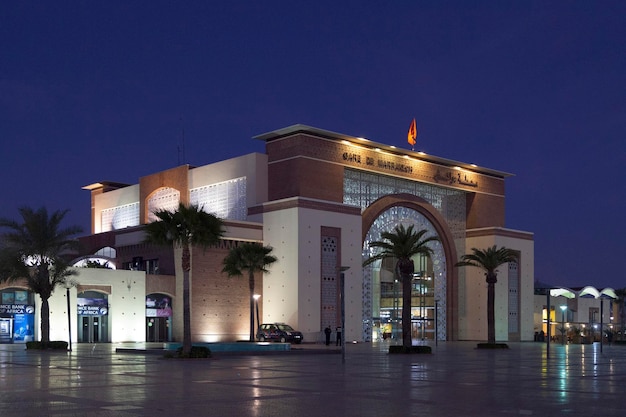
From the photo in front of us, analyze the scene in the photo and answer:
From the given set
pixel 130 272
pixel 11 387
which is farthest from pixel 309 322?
pixel 11 387

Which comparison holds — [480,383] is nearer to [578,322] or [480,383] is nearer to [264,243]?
[264,243]

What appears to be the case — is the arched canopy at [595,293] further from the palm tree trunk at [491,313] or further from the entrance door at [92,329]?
the entrance door at [92,329]

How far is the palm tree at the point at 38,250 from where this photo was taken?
45125 millimetres

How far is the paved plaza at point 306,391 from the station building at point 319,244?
1115 inches

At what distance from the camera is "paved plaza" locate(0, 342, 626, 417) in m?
14.4

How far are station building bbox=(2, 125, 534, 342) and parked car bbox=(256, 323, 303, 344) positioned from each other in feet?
7.36

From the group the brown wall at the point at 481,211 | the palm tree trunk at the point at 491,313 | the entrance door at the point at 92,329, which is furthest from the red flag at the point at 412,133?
the entrance door at the point at 92,329

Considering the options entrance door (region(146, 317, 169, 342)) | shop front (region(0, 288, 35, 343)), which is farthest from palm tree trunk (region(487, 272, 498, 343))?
shop front (region(0, 288, 35, 343))

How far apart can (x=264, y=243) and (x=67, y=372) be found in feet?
125

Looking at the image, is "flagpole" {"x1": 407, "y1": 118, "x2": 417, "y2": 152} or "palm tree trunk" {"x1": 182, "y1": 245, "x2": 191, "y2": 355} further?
"flagpole" {"x1": 407, "y1": 118, "x2": 417, "y2": 152}

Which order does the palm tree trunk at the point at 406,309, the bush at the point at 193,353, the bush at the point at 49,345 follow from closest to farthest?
the bush at the point at 193,353 → the palm tree trunk at the point at 406,309 → the bush at the point at 49,345

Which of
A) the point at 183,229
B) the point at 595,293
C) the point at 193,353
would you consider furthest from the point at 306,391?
the point at 595,293

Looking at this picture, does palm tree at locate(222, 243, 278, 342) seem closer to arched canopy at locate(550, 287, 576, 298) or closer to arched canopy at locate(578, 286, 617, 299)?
arched canopy at locate(550, 287, 576, 298)

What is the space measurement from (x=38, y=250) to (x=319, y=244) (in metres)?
22.3
